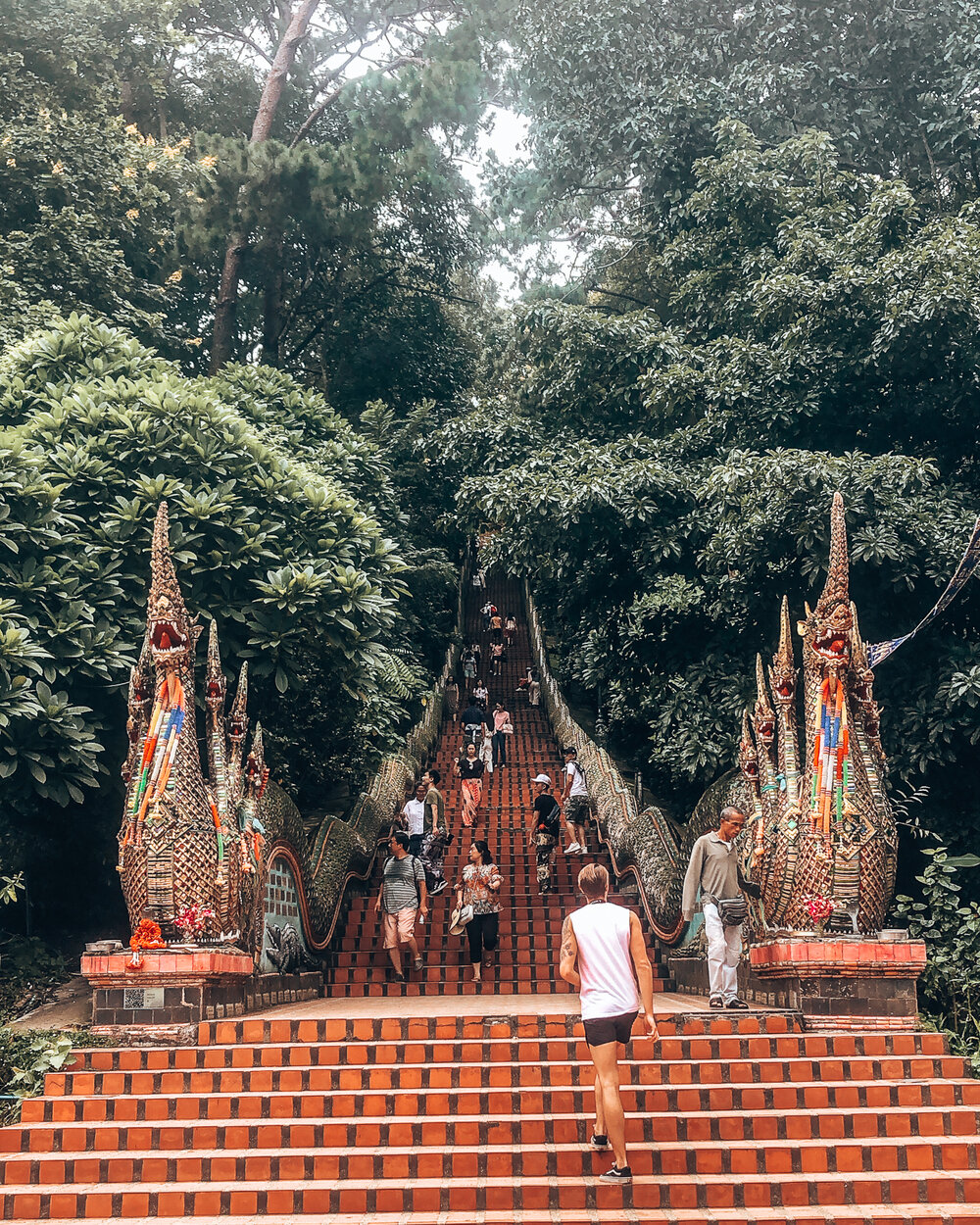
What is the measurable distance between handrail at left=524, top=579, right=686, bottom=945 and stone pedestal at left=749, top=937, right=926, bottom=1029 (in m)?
3.21

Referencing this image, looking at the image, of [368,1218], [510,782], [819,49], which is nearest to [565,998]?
[368,1218]

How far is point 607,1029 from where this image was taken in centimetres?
567

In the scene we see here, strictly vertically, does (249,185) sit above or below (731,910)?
above

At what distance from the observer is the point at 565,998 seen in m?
10.5

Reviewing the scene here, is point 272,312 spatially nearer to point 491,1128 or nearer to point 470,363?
point 470,363

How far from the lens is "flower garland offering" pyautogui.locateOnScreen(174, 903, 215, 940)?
859cm

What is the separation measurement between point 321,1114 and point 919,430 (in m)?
10.9

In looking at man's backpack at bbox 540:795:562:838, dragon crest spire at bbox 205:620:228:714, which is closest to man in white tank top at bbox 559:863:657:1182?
dragon crest spire at bbox 205:620:228:714

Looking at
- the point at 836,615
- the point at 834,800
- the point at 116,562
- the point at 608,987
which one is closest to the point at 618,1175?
the point at 608,987

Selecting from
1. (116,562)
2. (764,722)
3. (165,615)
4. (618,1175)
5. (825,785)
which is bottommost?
(618,1175)

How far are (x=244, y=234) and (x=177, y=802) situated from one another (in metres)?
15.8

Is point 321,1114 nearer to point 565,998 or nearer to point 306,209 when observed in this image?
point 565,998

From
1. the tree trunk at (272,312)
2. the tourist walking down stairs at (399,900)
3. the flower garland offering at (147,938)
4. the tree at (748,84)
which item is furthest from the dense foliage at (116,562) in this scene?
the tree trunk at (272,312)

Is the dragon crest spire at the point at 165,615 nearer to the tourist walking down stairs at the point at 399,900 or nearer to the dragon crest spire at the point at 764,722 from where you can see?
the tourist walking down stairs at the point at 399,900
